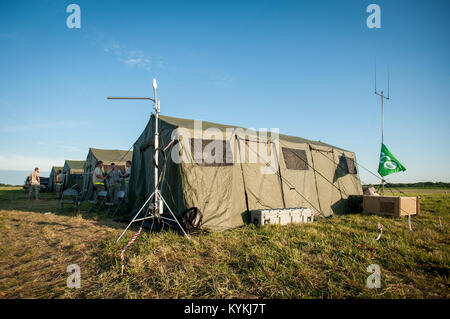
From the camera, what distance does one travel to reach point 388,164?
327 inches

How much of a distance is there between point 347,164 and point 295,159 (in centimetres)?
299

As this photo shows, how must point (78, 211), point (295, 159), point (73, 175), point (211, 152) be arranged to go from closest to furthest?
1. point (211, 152)
2. point (295, 159)
3. point (78, 211)
4. point (73, 175)

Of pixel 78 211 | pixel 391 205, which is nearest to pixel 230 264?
pixel 391 205

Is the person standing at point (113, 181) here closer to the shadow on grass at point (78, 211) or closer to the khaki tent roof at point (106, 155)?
the shadow on grass at point (78, 211)

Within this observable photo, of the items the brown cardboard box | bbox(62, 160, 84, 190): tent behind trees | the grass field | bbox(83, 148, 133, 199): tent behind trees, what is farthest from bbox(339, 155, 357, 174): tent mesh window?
bbox(62, 160, 84, 190): tent behind trees

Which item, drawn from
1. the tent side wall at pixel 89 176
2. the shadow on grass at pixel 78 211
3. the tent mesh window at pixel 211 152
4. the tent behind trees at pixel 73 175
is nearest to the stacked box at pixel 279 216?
the tent mesh window at pixel 211 152

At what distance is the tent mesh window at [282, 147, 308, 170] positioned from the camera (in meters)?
6.99

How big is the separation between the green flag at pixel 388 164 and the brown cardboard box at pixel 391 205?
1197mm

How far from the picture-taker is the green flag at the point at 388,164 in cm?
817

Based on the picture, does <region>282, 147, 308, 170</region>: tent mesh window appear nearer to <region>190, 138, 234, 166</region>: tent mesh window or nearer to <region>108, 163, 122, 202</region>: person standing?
<region>190, 138, 234, 166</region>: tent mesh window

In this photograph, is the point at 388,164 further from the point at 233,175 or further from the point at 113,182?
the point at 113,182

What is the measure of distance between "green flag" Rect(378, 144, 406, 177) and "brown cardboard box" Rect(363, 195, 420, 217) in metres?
1.20
